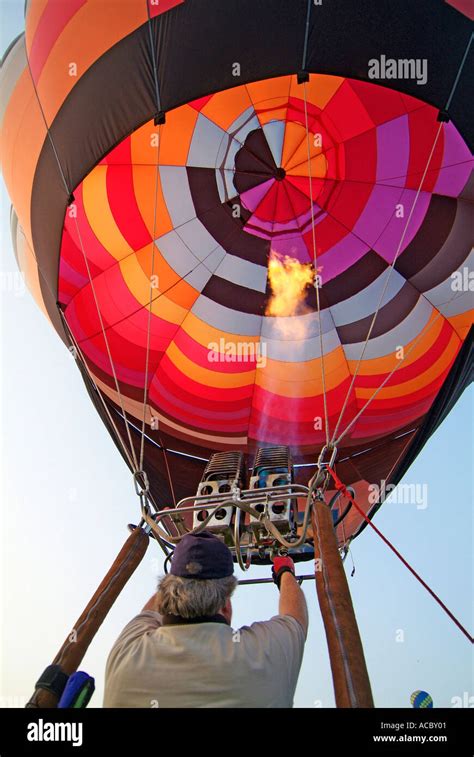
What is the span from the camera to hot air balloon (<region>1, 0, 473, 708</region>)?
3396 mm

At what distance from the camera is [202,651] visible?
4.17 ft

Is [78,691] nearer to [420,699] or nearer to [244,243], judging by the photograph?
[420,699]

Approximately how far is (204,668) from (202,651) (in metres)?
0.03

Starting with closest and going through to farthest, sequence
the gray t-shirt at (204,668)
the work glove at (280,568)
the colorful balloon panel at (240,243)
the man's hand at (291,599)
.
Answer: the gray t-shirt at (204,668) → the man's hand at (291,599) → the work glove at (280,568) → the colorful balloon panel at (240,243)

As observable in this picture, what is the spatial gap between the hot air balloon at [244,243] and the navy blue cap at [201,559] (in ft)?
6.08

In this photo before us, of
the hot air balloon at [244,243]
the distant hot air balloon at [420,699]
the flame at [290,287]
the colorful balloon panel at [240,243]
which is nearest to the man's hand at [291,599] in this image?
the distant hot air balloon at [420,699]

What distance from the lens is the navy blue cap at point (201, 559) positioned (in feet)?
4.67

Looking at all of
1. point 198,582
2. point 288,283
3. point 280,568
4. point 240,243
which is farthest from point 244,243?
point 198,582

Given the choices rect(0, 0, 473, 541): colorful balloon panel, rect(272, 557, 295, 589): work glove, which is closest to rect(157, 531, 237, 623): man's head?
rect(272, 557, 295, 589): work glove

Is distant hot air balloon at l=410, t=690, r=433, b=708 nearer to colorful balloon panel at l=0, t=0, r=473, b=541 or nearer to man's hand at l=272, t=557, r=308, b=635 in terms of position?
man's hand at l=272, t=557, r=308, b=635

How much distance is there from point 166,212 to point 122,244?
0.41 metres

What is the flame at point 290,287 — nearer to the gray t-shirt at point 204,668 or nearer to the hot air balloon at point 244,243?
the hot air balloon at point 244,243

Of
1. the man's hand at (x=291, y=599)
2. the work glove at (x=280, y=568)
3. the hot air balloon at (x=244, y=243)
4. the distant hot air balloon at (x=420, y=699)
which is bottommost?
the distant hot air balloon at (x=420, y=699)
